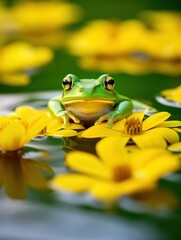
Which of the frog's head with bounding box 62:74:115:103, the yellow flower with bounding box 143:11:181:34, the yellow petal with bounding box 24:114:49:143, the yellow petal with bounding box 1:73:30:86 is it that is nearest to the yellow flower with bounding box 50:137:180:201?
the yellow petal with bounding box 24:114:49:143

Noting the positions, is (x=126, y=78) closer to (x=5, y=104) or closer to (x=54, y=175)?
(x=5, y=104)

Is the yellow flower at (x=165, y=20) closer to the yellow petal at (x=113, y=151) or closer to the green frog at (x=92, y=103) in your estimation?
the green frog at (x=92, y=103)

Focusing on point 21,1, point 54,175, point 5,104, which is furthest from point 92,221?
point 21,1

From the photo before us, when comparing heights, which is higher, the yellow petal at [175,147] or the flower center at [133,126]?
the flower center at [133,126]

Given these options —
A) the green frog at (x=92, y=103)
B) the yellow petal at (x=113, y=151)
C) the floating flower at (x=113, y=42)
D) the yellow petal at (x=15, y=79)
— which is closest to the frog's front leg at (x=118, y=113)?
the green frog at (x=92, y=103)

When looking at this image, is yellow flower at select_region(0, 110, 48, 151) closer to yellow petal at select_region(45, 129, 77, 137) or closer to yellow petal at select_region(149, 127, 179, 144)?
yellow petal at select_region(45, 129, 77, 137)

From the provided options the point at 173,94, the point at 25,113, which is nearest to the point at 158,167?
the point at 25,113
